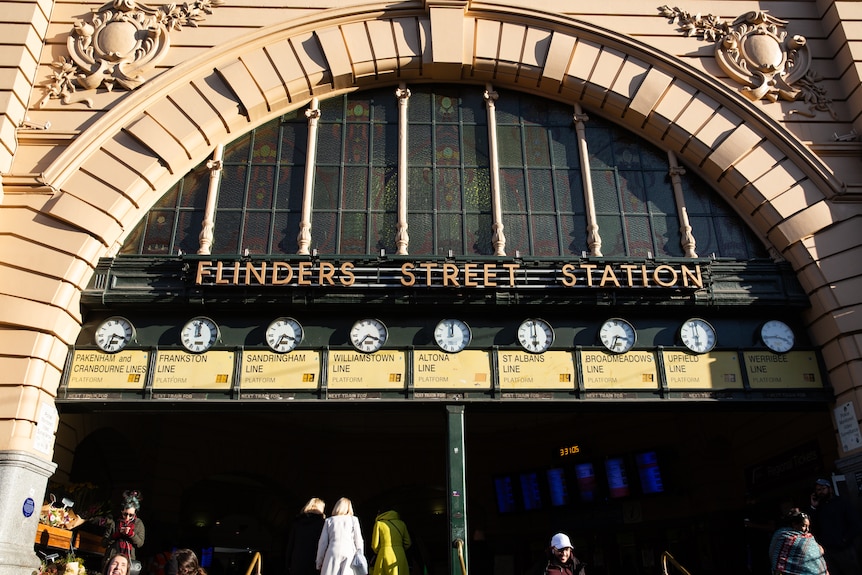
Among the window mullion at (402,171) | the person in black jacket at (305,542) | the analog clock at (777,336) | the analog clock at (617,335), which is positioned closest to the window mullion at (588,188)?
the analog clock at (617,335)

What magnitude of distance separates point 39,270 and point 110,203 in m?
2.01

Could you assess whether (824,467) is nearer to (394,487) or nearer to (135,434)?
(394,487)

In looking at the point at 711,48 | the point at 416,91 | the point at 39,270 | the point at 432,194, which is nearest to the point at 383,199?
the point at 432,194

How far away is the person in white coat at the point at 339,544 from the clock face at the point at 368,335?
455 cm

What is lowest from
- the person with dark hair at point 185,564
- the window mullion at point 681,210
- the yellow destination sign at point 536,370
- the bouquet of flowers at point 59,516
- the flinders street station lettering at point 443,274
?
the person with dark hair at point 185,564

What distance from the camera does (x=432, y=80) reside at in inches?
737

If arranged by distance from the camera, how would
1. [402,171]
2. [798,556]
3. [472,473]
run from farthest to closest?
[472,473] < [402,171] < [798,556]

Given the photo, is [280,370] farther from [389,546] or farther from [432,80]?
[432,80]

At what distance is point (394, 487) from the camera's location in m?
23.7

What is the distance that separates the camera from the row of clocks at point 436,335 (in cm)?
1556

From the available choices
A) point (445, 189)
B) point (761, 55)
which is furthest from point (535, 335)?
point (761, 55)

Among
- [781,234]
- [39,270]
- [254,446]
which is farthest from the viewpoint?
[254,446]

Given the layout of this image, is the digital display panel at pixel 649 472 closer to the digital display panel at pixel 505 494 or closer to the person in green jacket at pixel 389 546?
the digital display panel at pixel 505 494

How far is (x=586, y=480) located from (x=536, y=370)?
7.50 metres
